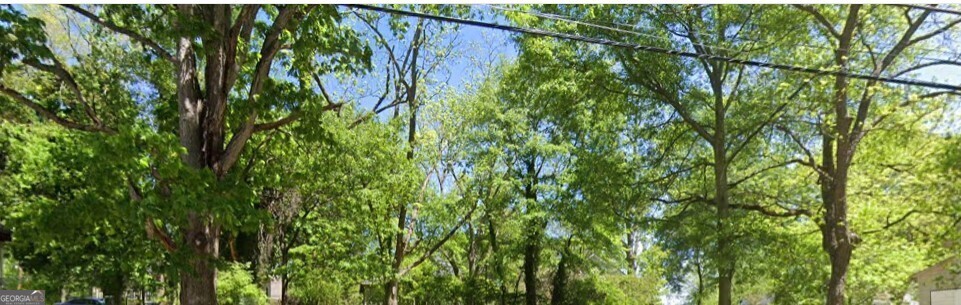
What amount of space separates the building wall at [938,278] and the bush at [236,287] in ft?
50.9

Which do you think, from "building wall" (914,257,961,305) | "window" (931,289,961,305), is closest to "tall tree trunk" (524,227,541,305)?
"building wall" (914,257,961,305)

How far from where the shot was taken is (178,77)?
770cm

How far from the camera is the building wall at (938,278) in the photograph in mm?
12477

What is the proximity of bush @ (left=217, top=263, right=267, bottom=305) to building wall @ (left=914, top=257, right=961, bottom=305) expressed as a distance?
611 inches

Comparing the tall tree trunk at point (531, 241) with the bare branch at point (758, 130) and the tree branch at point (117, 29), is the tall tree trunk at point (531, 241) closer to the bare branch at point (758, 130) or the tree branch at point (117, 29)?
the bare branch at point (758, 130)

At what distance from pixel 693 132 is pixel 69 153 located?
1205 cm

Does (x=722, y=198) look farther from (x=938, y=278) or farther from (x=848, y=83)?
(x=938, y=278)

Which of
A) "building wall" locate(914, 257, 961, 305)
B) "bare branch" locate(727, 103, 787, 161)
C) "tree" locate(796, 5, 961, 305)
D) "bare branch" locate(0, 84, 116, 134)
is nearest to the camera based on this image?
"bare branch" locate(0, 84, 116, 134)

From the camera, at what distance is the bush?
16.5 meters

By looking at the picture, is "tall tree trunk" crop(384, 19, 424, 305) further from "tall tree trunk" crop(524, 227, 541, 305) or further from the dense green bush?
"tall tree trunk" crop(524, 227, 541, 305)

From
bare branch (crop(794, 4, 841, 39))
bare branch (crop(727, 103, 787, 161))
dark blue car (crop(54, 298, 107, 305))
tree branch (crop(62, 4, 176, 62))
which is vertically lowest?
dark blue car (crop(54, 298, 107, 305))

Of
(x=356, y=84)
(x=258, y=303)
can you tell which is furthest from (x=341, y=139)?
(x=258, y=303)

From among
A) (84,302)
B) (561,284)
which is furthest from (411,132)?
(84,302)

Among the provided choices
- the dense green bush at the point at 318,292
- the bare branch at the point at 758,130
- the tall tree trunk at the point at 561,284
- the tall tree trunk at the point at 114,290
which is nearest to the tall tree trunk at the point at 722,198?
the bare branch at the point at 758,130
